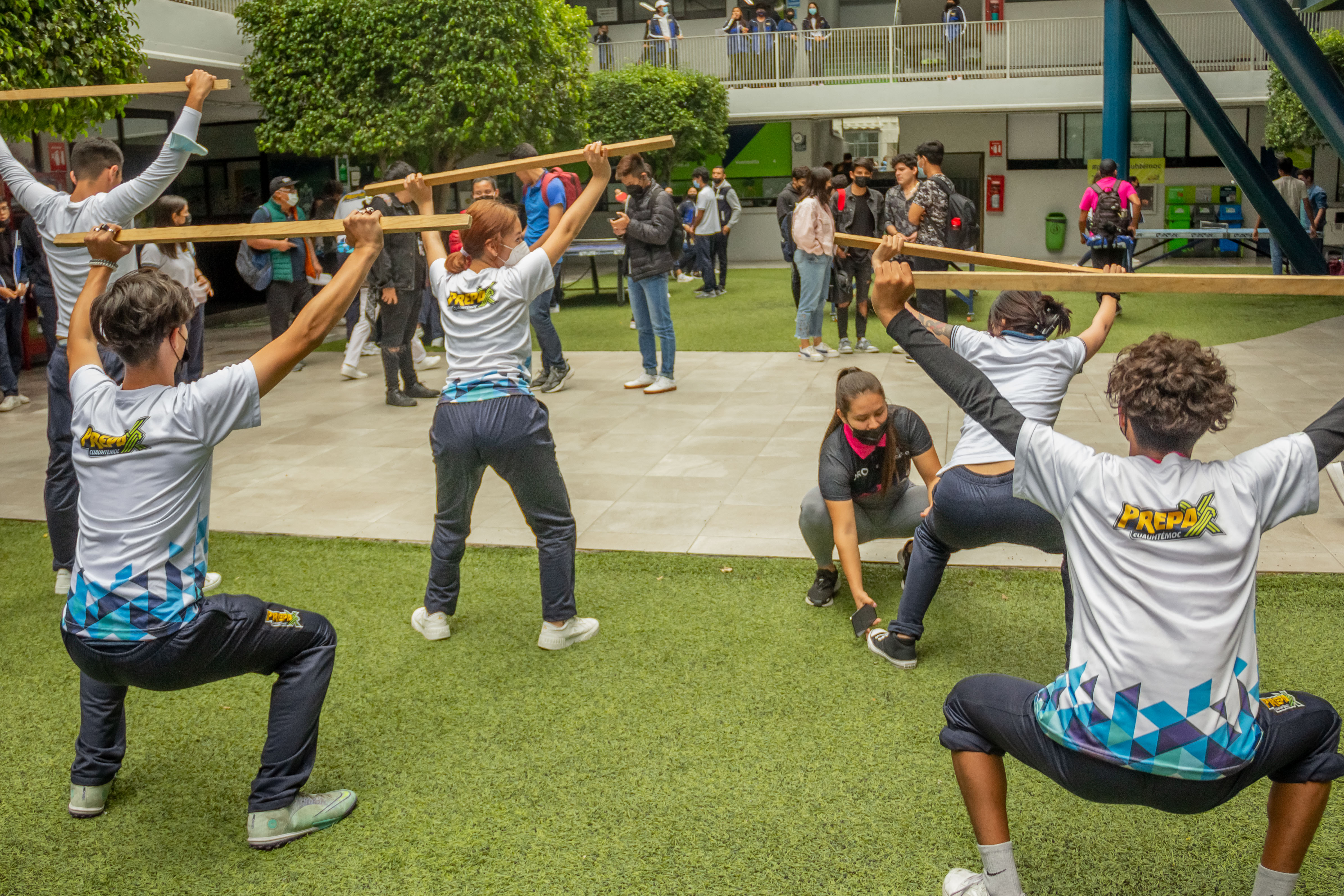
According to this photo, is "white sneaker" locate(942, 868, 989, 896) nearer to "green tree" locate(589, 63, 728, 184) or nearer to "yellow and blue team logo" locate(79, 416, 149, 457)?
"yellow and blue team logo" locate(79, 416, 149, 457)

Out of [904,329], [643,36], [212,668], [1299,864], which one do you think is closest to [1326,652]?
[1299,864]

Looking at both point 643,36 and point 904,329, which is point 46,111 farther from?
point 643,36

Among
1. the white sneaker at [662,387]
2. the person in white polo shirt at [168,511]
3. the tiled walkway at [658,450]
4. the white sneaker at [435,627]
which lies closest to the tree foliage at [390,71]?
the tiled walkway at [658,450]

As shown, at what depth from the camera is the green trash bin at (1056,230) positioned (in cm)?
2386

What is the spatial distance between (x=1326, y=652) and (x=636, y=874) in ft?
8.92

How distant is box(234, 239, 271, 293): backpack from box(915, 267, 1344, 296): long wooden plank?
28.8ft

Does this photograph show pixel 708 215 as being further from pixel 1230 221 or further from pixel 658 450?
pixel 1230 221

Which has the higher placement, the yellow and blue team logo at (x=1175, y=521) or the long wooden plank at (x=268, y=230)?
the long wooden plank at (x=268, y=230)

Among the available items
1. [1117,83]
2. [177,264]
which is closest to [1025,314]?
[177,264]

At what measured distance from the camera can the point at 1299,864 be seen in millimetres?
2420

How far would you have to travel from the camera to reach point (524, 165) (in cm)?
384

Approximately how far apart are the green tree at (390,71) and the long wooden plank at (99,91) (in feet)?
32.4

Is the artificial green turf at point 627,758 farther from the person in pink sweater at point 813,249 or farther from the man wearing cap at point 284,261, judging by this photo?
the man wearing cap at point 284,261

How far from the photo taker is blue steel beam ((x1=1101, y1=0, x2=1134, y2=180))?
548 inches
